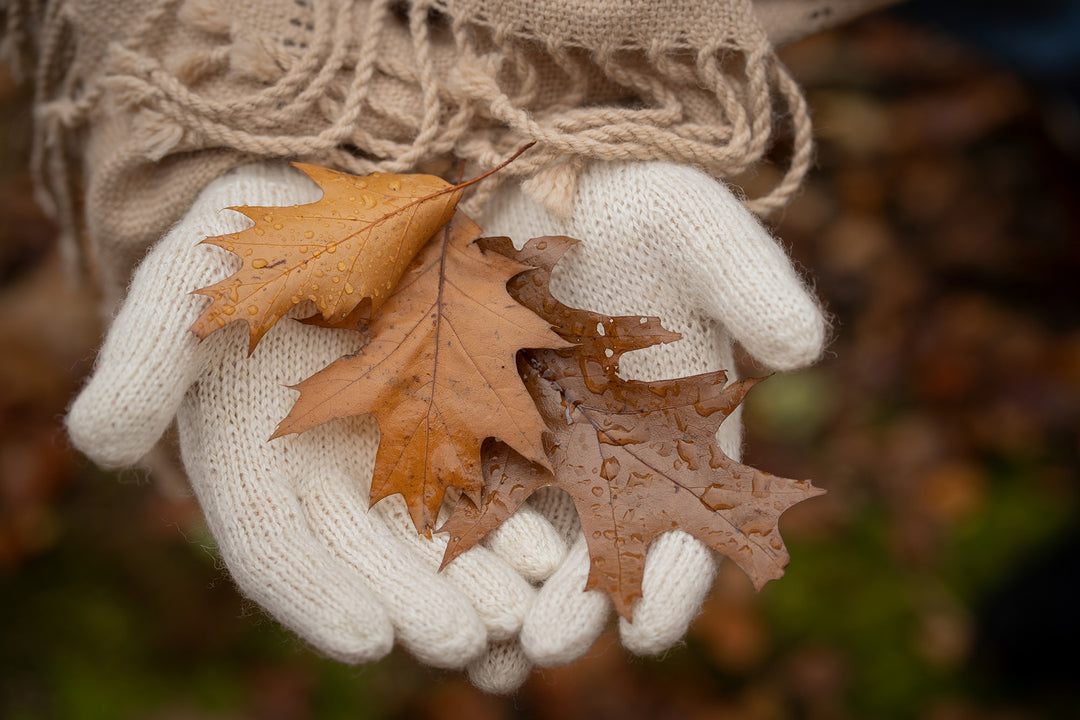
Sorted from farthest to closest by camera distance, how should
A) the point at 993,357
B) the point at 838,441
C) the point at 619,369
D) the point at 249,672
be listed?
1. the point at 993,357
2. the point at 838,441
3. the point at 249,672
4. the point at 619,369

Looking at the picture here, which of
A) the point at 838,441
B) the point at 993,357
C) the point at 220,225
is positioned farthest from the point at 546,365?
the point at 993,357

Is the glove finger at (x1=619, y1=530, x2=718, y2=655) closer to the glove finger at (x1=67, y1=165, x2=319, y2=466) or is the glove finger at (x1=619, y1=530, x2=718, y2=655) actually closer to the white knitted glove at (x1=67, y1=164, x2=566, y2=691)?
the white knitted glove at (x1=67, y1=164, x2=566, y2=691)

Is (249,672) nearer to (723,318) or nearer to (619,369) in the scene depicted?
(619,369)

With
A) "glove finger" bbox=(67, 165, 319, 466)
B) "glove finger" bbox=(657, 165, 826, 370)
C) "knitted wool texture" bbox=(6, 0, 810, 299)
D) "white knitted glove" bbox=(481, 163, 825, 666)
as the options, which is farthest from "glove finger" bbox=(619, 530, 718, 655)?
"glove finger" bbox=(67, 165, 319, 466)

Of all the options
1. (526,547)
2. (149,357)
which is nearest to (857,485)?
(526,547)

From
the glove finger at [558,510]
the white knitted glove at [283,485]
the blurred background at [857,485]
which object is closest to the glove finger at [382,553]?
the white knitted glove at [283,485]

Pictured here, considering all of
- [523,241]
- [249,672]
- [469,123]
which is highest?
[469,123]

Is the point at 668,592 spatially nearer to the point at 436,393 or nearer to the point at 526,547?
the point at 526,547
